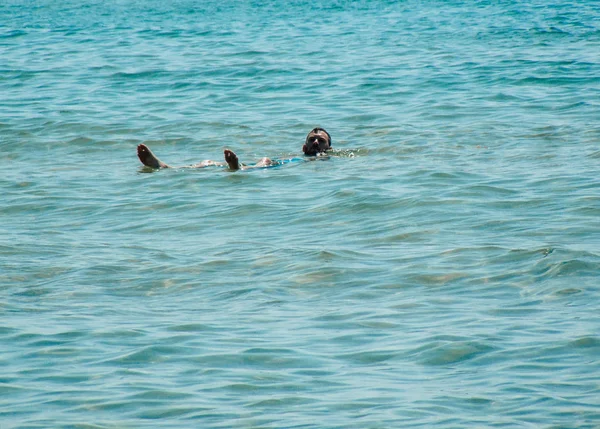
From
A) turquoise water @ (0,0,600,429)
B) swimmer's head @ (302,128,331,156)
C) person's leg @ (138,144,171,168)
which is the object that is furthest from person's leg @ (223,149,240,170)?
swimmer's head @ (302,128,331,156)

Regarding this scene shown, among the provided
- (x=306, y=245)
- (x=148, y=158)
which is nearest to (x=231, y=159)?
(x=148, y=158)

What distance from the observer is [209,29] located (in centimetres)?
2783

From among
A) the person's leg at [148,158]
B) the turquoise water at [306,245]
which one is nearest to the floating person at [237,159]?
the person's leg at [148,158]

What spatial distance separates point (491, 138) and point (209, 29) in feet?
50.6

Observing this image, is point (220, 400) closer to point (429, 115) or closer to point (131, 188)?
point (131, 188)

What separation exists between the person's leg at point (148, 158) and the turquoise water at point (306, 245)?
18cm

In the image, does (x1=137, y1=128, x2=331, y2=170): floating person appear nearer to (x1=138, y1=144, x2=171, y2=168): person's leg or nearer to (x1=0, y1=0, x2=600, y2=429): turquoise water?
(x1=138, y1=144, x2=171, y2=168): person's leg

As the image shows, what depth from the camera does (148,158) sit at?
12.7 meters

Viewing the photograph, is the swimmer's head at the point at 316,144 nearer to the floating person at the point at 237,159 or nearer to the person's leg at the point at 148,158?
the floating person at the point at 237,159

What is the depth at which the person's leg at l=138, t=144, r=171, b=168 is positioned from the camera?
12.5 metres

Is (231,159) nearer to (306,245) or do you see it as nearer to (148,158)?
(148,158)

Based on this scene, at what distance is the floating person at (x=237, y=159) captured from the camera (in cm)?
1236

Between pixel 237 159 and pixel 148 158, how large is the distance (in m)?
1.27

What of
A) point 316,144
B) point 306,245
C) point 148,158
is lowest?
point 306,245
